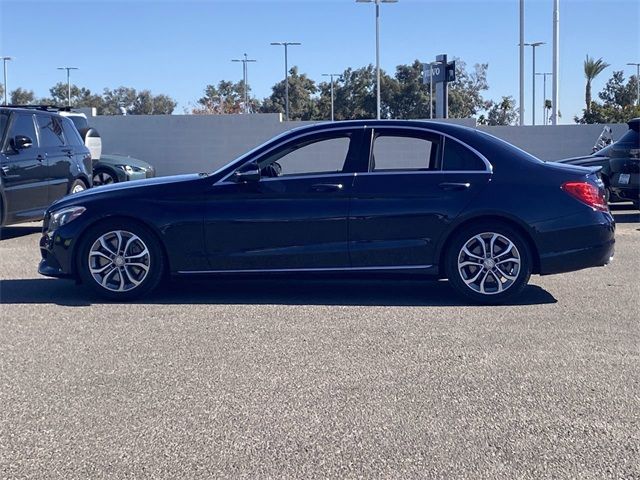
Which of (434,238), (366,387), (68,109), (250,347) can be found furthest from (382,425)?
(68,109)

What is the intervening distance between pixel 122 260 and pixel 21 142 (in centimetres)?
478

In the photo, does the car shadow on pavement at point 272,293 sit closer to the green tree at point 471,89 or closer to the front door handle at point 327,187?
the front door handle at point 327,187

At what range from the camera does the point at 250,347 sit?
6.08 meters

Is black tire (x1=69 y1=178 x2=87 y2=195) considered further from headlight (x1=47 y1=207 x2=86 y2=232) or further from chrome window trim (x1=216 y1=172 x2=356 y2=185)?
chrome window trim (x1=216 y1=172 x2=356 y2=185)

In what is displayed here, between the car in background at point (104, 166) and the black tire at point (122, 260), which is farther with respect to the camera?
the car in background at point (104, 166)

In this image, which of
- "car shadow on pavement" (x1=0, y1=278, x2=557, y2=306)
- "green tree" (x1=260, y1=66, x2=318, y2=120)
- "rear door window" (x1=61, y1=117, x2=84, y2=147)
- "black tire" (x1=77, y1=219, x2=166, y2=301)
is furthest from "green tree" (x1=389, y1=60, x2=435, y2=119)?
"black tire" (x1=77, y1=219, x2=166, y2=301)

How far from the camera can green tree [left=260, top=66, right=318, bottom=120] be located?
176 ft

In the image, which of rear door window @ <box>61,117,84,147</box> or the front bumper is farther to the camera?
rear door window @ <box>61,117,84,147</box>

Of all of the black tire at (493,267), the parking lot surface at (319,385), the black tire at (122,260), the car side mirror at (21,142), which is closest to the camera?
the parking lot surface at (319,385)

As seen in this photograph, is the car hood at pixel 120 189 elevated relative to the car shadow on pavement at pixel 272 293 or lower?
elevated

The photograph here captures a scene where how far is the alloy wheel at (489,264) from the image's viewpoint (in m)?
7.50

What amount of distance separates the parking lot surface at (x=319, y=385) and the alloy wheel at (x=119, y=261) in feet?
0.75

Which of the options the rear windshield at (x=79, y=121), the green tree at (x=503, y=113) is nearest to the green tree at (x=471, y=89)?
the green tree at (x=503, y=113)

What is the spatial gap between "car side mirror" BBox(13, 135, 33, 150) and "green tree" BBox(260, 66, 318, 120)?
1648 inches
